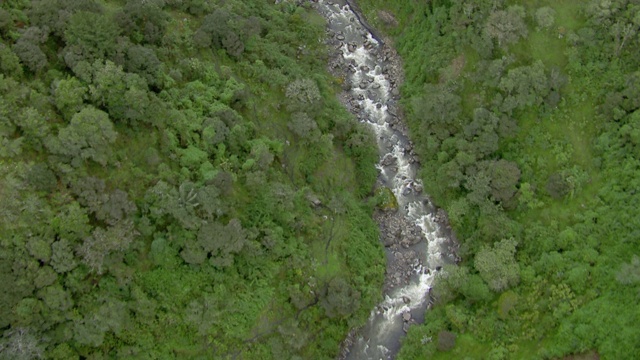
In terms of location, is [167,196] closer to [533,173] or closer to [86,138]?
[86,138]

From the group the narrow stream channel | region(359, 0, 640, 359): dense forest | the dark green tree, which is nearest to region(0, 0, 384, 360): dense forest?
the dark green tree

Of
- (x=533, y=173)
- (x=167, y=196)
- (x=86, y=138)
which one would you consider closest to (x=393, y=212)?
(x=533, y=173)

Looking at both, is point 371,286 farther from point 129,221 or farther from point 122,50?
point 122,50

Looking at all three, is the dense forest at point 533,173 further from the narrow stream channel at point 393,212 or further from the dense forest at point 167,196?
the dense forest at point 167,196

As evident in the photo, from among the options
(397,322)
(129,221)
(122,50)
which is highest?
(122,50)

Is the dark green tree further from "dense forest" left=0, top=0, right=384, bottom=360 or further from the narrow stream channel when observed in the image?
the narrow stream channel

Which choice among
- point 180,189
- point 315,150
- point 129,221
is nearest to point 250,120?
point 315,150

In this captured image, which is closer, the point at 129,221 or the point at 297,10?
the point at 129,221
